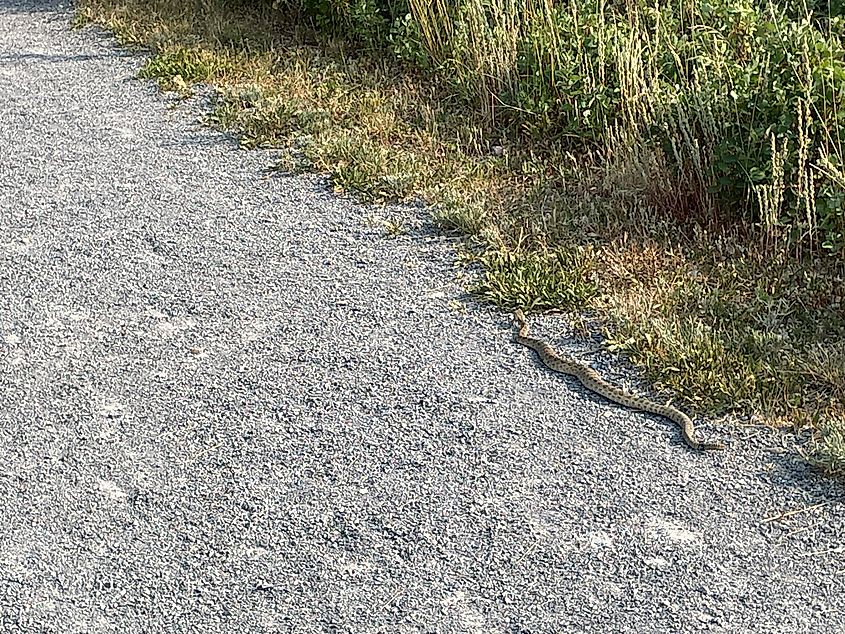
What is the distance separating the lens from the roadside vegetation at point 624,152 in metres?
5.76

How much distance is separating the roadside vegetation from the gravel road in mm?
378

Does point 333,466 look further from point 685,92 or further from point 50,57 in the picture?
point 50,57

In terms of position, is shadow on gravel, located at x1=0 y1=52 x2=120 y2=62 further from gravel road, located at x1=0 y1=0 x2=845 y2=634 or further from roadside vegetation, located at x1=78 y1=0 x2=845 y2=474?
gravel road, located at x1=0 y1=0 x2=845 y2=634

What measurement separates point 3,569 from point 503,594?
1.94 metres

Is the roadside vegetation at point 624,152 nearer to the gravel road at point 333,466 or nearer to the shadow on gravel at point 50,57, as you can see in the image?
the gravel road at point 333,466

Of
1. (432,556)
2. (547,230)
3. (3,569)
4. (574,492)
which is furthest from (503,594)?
(547,230)

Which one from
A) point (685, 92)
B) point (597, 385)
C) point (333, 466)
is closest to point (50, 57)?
point (685, 92)

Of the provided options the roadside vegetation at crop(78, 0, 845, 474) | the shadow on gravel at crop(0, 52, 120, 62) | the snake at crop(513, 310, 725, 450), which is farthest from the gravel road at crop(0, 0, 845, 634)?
the shadow on gravel at crop(0, 52, 120, 62)

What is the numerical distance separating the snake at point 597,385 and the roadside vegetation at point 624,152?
6.1 inches

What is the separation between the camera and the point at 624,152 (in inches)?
289

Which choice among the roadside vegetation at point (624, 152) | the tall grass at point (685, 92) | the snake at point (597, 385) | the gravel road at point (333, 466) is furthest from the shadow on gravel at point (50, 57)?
the snake at point (597, 385)

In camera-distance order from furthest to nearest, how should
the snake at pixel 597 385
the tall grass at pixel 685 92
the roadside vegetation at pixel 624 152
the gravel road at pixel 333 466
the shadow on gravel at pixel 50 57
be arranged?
the shadow on gravel at pixel 50 57 < the tall grass at pixel 685 92 < the roadside vegetation at pixel 624 152 < the snake at pixel 597 385 < the gravel road at pixel 333 466

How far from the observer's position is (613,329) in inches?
234

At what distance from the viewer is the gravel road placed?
4.33 meters
